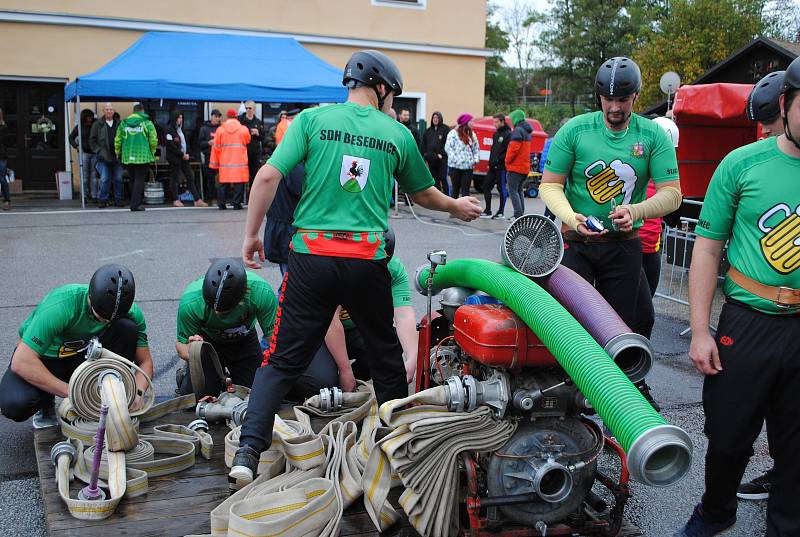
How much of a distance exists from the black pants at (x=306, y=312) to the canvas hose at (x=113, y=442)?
0.61 meters

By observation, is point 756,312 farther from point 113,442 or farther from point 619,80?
point 113,442

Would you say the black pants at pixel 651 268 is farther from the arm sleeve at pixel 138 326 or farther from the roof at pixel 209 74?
the roof at pixel 209 74

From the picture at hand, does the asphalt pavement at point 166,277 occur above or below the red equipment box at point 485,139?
below

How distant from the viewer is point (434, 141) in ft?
55.9

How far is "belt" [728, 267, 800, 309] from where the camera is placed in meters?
2.86

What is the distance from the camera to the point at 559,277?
3428mm

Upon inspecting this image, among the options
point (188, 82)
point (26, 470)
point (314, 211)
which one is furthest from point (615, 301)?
point (188, 82)

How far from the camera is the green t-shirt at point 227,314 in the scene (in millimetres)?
4727

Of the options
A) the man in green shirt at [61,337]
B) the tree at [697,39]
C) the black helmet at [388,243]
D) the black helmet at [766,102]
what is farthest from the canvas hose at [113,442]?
the tree at [697,39]

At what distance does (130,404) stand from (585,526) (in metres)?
2.46

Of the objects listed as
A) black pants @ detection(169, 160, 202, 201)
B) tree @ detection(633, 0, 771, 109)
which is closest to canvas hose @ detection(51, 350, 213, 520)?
black pants @ detection(169, 160, 202, 201)

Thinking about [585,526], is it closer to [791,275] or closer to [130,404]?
[791,275]

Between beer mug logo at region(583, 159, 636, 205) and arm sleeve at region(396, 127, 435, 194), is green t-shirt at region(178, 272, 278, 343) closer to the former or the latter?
arm sleeve at region(396, 127, 435, 194)

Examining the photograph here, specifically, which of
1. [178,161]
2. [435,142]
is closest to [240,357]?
[178,161]
